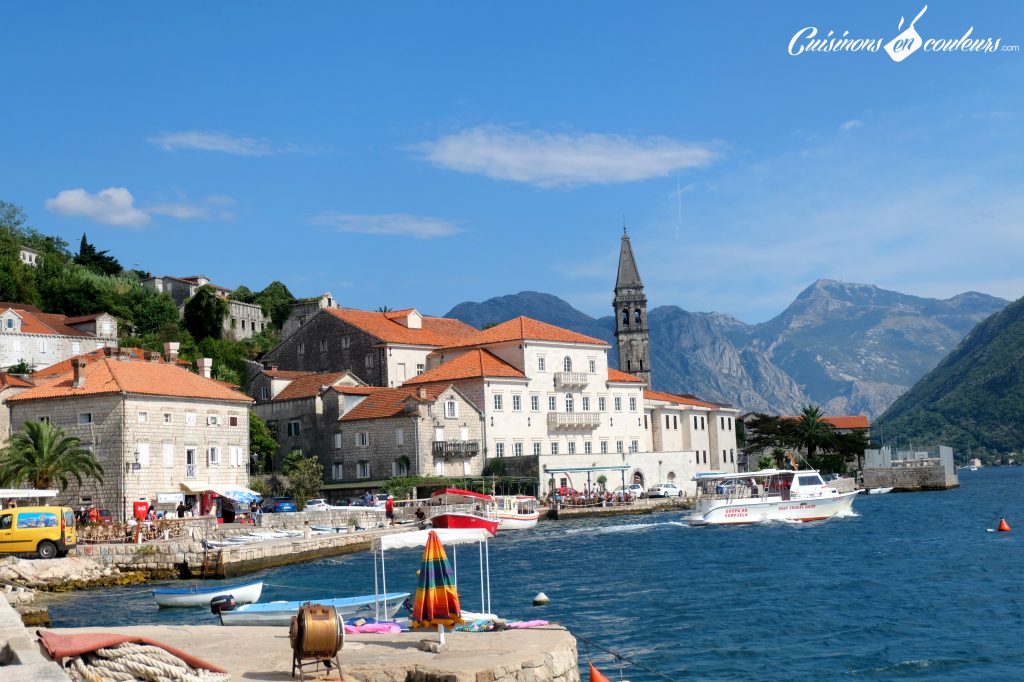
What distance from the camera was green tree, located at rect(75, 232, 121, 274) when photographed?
11044 cm

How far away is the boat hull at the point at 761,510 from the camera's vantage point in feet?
195

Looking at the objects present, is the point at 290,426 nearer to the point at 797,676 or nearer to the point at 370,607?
the point at 370,607

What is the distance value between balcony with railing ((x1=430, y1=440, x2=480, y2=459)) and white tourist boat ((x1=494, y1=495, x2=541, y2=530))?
648 cm

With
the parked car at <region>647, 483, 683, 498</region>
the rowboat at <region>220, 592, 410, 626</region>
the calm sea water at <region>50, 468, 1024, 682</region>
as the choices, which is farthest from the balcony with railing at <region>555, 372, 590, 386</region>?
the rowboat at <region>220, 592, 410, 626</region>

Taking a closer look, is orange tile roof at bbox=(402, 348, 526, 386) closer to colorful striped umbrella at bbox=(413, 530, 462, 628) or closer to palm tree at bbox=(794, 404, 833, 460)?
palm tree at bbox=(794, 404, 833, 460)

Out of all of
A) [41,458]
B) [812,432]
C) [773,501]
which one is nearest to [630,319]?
[812,432]

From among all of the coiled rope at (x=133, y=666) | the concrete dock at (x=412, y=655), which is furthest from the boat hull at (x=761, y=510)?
the coiled rope at (x=133, y=666)

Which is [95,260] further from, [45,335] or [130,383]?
[130,383]

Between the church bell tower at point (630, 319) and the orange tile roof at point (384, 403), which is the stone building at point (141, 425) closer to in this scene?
the orange tile roof at point (384, 403)

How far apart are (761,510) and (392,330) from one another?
1295 inches

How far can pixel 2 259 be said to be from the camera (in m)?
93.9

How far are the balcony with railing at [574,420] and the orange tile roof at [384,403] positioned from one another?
10.0m

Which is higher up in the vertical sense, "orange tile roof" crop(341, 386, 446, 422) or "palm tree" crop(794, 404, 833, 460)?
"orange tile roof" crop(341, 386, 446, 422)

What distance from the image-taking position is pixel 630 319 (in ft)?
384
